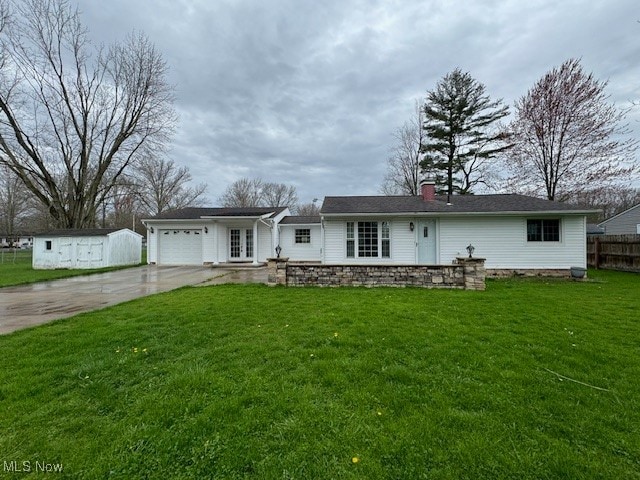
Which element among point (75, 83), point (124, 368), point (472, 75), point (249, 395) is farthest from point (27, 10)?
point (472, 75)

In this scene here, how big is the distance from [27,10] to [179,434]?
1036 inches

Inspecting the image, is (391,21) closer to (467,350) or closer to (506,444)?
(467,350)

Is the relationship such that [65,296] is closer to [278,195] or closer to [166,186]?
[166,186]

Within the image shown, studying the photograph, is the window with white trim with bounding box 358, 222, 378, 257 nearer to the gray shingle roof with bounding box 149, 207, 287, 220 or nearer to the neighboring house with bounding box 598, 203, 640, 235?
the gray shingle roof with bounding box 149, 207, 287, 220

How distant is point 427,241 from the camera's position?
466 inches

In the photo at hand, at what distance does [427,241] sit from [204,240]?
11.7m

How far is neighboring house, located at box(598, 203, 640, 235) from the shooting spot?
18.1 metres

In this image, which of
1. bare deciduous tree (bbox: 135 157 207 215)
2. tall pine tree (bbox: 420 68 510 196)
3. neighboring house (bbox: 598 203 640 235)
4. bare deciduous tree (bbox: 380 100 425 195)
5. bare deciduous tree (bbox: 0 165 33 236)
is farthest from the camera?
bare deciduous tree (bbox: 135 157 207 215)

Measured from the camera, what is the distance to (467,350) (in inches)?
143

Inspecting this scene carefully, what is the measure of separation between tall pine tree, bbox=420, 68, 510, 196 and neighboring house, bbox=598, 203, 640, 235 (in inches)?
344

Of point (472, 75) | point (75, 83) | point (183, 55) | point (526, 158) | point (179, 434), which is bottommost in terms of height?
point (179, 434)

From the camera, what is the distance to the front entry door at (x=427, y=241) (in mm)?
11828

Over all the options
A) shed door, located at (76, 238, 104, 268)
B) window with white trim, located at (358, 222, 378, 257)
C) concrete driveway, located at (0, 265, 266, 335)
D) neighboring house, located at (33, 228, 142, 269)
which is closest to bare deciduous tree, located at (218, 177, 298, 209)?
neighboring house, located at (33, 228, 142, 269)

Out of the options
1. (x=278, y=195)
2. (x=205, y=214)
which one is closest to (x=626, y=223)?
(x=205, y=214)
